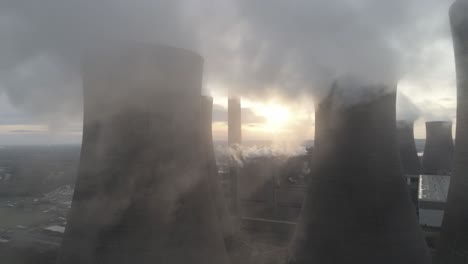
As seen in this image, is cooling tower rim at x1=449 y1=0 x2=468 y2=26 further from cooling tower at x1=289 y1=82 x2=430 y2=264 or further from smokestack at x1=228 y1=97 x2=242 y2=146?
smokestack at x1=228 y1=97 x2=242 y2=146

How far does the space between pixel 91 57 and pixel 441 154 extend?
12922 millimetres

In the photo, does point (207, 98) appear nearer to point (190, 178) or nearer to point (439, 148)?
point (190, 178)

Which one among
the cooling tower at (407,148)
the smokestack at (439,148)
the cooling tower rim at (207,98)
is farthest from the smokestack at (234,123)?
the smokestack at (439,148)

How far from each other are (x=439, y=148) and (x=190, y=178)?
1196 cm

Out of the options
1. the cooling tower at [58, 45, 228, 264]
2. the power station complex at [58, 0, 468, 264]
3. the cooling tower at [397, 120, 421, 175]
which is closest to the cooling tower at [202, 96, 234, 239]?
the power station complex at [58, 0, 468, 264]

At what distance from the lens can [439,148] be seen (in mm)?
13258

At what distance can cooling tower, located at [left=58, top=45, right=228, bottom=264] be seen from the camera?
3.92 meters

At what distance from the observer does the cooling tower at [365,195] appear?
447 cm

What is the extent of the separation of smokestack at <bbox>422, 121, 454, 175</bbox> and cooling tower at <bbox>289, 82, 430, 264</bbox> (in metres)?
9.81

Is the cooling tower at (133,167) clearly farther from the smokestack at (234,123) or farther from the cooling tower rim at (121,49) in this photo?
the smokestack at (234,123)

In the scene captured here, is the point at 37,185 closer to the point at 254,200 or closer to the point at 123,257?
the point at 254,200

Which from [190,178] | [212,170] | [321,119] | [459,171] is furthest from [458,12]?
[212,170]

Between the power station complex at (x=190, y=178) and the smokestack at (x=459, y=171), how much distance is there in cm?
1

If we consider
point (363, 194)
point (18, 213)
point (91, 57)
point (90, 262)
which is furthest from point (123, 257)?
point (18, 213)
